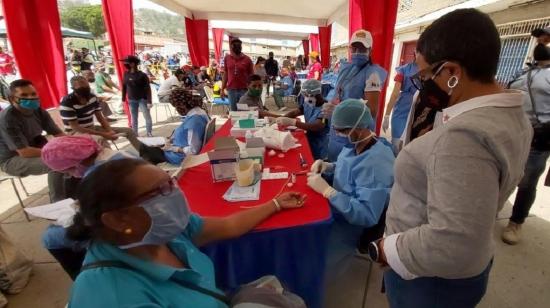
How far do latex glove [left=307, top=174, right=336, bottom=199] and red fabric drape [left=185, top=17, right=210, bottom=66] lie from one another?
33.6ft

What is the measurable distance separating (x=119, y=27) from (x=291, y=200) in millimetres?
5605

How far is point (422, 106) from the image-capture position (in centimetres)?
87

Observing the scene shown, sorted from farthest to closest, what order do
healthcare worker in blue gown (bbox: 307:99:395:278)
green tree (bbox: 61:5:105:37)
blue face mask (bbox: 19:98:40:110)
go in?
green tree (bbox: 61:5:105:37) < blue face mask (bbox: 19:98:40:110) < healthcare worker in blue gown (bbox: 307:99:395:278)

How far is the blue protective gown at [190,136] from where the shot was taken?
103 inches

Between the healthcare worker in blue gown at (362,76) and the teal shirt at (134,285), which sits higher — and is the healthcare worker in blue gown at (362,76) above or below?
above

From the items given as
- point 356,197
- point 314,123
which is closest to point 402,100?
point 314,123

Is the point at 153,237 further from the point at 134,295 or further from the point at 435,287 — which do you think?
the point at 435,287

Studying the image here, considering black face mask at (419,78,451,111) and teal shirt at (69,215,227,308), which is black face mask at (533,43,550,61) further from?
teal shirt at (69,215,227,308)

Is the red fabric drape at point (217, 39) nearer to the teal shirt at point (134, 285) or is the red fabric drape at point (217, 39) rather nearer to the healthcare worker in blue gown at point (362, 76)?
the healthcare worker in blue gown at point (362, 76)

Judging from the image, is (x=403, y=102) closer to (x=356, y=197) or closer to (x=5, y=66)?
(x=356, y=197)

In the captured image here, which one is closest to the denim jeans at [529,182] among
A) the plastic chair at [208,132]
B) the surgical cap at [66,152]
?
the plastic chair at [208,132]

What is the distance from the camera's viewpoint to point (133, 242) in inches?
33.4

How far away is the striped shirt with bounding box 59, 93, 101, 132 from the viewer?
3.29 m

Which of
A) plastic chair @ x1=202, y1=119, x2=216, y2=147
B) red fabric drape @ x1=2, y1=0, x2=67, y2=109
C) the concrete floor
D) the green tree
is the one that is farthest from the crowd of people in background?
the green tree
